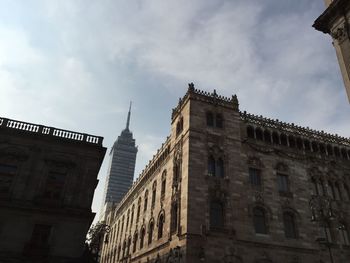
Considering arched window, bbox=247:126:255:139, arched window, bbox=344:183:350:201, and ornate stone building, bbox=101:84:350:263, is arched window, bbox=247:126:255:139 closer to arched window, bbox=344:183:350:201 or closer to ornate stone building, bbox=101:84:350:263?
ornate stone building, bbox=101:84:350:263

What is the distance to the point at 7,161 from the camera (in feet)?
91.9

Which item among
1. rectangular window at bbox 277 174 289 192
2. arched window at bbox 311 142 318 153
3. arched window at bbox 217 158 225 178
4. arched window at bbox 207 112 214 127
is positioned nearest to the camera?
arched window at bbox 217 158 225 178

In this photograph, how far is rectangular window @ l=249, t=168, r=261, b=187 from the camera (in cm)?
3488

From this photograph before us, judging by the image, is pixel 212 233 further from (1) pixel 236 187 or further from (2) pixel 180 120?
(2) pixel 180 120

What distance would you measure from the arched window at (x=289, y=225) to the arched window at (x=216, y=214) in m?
7.17

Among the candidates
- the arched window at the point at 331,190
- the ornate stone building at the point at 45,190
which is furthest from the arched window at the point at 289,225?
the ornate stone building at the point at 45,190

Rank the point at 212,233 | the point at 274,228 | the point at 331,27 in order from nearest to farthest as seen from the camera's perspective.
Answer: the point at 331,27 → the point at 212,233 → the point at 274,228

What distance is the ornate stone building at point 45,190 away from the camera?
25.3 metres

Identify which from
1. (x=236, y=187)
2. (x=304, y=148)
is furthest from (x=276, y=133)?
(x=236, y=187)

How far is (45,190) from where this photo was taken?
91.1ft

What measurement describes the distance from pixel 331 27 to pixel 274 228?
20875 millimetres

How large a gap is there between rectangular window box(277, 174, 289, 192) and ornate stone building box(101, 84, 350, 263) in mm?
113

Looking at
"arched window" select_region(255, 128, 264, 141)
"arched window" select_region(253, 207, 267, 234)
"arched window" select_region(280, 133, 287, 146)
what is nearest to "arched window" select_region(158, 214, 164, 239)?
"arched window" select_region(253, 207, 267, 234)

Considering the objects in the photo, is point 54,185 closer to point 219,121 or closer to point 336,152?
point 219,121
